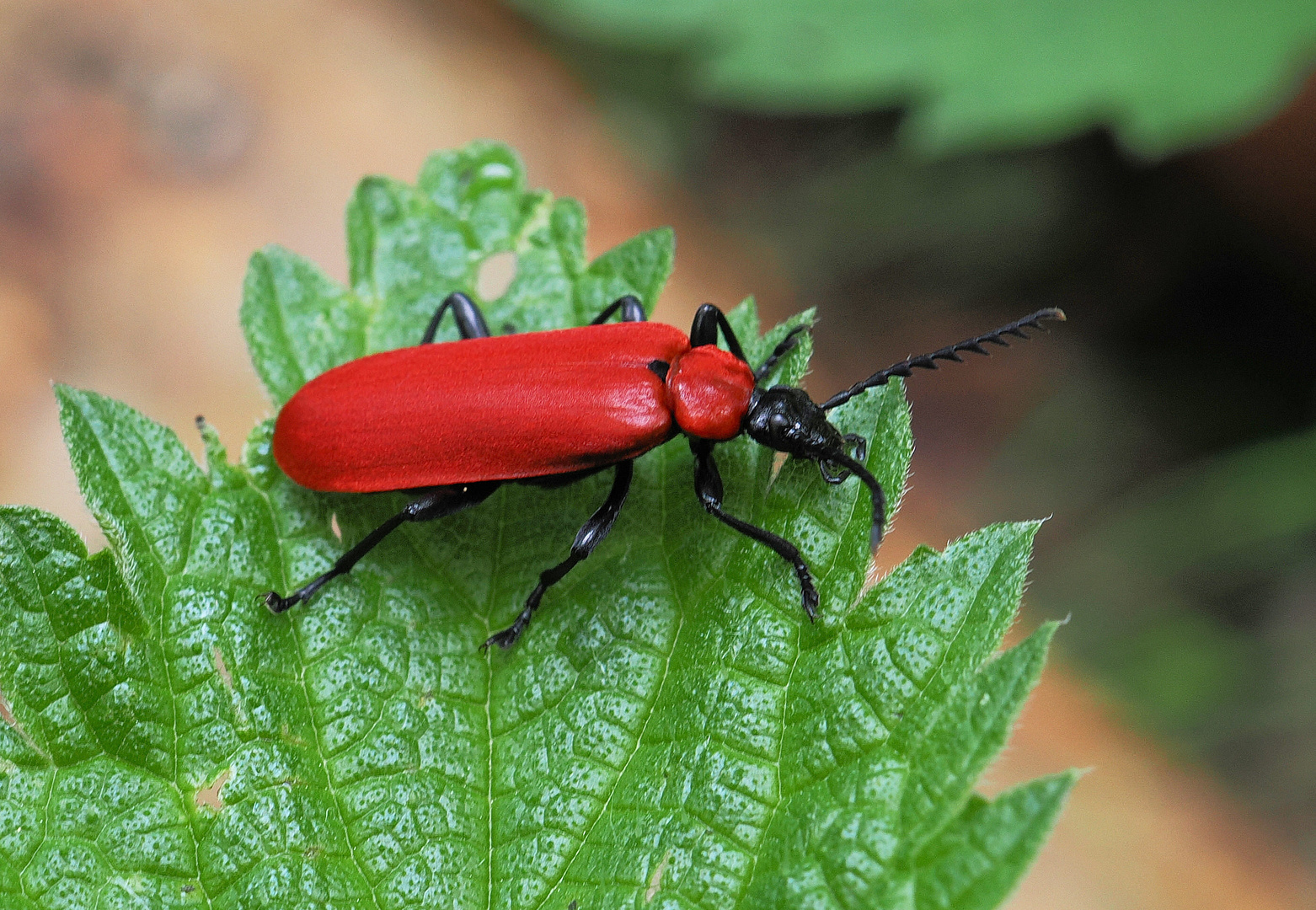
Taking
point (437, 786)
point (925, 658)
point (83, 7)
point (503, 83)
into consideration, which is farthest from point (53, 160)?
point (925, 658)

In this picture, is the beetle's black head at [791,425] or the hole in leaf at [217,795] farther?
the beetle's black head at [791,425]

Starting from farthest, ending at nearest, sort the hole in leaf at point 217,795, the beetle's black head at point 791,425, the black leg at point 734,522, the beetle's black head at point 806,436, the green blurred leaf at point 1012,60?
the green blurred leaf at point 1012,60
the beetle's black head at point 791,425
the beetle's black head at point 806,436
the black leg at point 734,522
the hole in leaf at point 217,795

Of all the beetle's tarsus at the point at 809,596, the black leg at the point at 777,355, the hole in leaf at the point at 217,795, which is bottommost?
the hole in leaf at the point at 217,795

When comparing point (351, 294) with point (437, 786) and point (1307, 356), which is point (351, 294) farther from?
point (1307, 356)

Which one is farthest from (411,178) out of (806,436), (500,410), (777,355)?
(806,436)

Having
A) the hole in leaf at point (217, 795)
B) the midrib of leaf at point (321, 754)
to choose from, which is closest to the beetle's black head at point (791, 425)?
the midrib of leaf at point (321, 754)

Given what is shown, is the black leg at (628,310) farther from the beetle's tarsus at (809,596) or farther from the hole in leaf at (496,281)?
the beetle's tarsus at (809,596)

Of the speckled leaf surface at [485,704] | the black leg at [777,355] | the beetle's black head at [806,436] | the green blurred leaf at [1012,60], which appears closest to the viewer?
the speckled leaf surface at [485,704]

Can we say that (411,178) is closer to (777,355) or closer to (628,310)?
(628,310)
